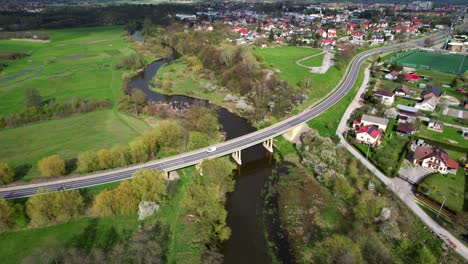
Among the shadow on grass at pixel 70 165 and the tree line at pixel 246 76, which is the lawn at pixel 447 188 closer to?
the tree line at pixel 246 76

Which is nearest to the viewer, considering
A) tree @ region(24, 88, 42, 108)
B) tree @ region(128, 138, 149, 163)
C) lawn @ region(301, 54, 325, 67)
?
tree @ region(128, 138, 149, 163)

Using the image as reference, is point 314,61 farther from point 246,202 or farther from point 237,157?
point 246,202

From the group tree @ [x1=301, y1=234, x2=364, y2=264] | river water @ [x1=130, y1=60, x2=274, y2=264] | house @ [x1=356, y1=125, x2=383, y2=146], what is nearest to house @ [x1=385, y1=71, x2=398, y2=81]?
house @ [x1=356, y1=125, x2=383, y2=146]

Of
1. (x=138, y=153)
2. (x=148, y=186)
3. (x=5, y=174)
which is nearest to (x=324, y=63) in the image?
(x=138, y=153)

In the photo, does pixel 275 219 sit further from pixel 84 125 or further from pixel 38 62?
pixel 38 62

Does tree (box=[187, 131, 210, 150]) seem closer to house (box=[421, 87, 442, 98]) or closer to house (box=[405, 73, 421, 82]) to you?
house (box=[421, 87, 442, 98])
